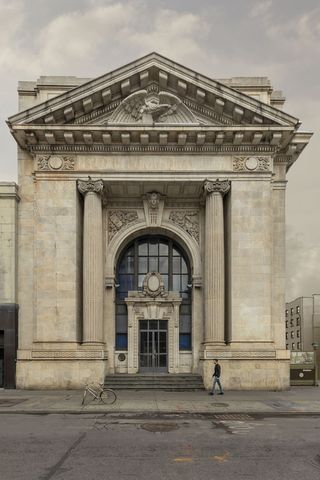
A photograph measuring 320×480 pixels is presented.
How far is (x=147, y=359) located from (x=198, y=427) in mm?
15834

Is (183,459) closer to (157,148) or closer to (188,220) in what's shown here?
(157,148)

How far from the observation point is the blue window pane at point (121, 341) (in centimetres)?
3228

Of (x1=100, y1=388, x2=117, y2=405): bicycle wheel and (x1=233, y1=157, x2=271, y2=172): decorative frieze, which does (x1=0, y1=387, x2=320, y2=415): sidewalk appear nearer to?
(x1=100, y1=388, x2=117, y2=405): bicycle wheel

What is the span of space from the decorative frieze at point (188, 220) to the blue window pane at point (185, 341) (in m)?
5.76

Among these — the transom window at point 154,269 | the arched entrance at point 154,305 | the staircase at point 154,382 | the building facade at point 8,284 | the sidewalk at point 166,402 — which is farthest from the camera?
the transom window at point 154,269

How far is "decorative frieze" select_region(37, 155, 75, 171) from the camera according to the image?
2950cm

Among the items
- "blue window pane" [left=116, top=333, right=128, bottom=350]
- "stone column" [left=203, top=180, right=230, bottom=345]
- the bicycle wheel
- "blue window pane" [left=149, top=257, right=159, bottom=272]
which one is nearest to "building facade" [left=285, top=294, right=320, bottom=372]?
"blue window pane" [left=149, top=257, right=159, bottom=272]

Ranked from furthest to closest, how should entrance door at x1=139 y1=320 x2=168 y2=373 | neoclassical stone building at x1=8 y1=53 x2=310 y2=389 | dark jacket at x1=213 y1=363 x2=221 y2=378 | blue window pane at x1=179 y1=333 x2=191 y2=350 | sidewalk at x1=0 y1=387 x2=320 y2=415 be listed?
1. blue window pane at x1=179 y1=333 x2=191 y2=350
2. entrance door at x1=139 y1=320 x2=168 y2=373
3. neoclassical stone building at x1=8 y1=53 x2=310 y2=389
4. dark jacket at x1=213 y1=363 x2=221 y2=378
5. sidewalk at x1=0 y1=387 x2=320 y2=415

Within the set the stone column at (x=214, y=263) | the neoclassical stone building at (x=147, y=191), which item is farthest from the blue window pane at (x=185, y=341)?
the stone column at (x=214, y=263)

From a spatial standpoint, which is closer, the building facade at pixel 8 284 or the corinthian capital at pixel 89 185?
the building facade at pixel 8 284

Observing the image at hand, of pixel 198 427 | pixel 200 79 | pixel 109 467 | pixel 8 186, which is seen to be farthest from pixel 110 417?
pixel 200 79

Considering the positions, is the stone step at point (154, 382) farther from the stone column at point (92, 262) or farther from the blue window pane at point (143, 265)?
the blue window pane at point (143, 265)

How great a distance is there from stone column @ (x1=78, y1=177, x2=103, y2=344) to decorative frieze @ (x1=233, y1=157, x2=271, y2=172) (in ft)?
25.2

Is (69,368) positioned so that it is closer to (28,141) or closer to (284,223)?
(28,141)
